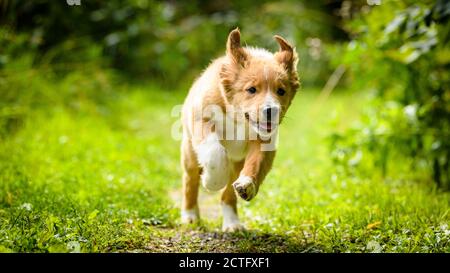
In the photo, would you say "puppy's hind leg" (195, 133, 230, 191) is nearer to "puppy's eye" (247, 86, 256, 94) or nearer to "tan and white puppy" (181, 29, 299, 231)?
"tan and white puppy" (181, 29, 299, 231)

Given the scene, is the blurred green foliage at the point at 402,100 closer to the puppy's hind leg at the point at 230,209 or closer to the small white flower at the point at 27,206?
the puppy's hind leg at the point at 230,209

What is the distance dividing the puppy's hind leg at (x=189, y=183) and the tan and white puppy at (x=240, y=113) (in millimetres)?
150

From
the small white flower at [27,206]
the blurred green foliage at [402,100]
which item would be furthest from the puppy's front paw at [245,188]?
the blurred green foliage at [402,100]

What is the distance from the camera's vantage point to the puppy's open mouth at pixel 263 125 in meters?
4.34

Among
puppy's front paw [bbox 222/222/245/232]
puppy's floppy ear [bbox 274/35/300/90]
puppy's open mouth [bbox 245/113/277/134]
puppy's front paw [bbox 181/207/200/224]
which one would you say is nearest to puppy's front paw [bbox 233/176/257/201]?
puppy's open mouth [bbox 245/113/277/134]

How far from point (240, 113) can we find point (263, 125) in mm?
256

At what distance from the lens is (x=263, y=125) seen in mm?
4344

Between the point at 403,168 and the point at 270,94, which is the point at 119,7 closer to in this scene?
the point at 403,168

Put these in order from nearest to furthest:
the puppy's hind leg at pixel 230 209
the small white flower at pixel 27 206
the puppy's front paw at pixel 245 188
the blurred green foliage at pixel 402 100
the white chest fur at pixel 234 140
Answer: the puppy's front paw at pixel 245 188 < the small white flower at pixel 27 206 < the white chest fur at pixel 234 140 < the puppy's hind leg at pixel 230 209 < the blurred green foliage at pixel 402 100

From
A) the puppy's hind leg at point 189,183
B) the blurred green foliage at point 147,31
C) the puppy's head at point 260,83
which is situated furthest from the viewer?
the blurred green foliage at point 147,31

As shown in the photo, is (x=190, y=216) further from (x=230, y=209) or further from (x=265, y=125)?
(x=265, y=125)

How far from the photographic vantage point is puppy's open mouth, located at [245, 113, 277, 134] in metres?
4.34

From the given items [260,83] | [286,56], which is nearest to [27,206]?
[260,83]

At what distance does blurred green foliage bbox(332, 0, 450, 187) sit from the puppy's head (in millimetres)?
2031
